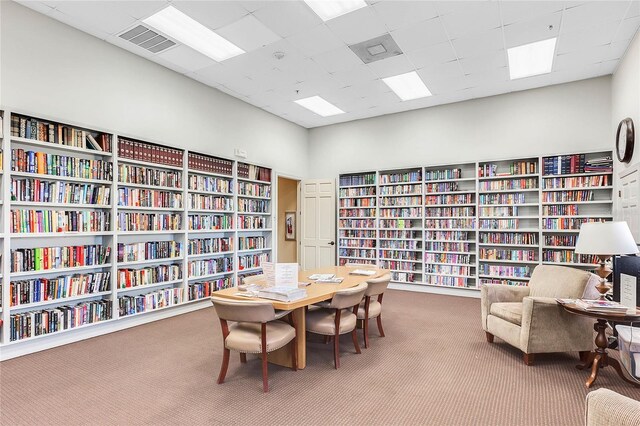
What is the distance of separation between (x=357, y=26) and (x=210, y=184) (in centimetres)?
336

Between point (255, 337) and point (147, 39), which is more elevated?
point (147, 39)

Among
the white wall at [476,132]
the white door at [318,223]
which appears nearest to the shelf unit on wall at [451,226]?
the white wall at [476,132]

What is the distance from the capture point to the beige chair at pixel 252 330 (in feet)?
8.79

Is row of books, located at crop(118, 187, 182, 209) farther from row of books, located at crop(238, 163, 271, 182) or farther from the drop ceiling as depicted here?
the drop ceiling

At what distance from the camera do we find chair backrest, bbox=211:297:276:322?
2656 mm

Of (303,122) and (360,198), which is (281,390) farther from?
(303,122)

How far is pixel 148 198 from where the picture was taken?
191 inches

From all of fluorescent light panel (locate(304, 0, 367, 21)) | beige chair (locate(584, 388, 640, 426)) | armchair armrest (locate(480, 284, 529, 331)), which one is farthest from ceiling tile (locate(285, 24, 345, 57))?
beige chair (locate(584, 388, 640, 426))

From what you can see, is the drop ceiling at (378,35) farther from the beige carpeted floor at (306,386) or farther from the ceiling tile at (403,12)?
the beige carpeted floor at (306,386)

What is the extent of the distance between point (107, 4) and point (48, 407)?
388cm

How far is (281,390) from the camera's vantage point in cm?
280

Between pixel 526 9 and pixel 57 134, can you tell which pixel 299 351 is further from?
pixel 526 9

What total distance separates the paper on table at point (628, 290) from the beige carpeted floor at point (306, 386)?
65 cm

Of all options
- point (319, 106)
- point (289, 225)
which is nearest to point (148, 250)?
point (319, 106)
